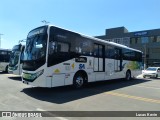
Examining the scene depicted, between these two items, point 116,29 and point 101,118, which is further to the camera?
point 116,29

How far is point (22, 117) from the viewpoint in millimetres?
6066

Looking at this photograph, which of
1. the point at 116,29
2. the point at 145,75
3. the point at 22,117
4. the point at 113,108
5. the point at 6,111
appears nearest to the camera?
the point at 22,117

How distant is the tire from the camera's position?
11571mm

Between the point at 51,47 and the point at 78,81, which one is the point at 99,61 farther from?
the point at 51,47

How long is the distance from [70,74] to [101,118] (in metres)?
5.15

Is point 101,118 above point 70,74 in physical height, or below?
below

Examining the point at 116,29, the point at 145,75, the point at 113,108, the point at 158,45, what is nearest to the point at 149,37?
the point at 158,45

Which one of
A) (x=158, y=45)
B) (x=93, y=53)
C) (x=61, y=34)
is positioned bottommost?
(x=93, y=53)

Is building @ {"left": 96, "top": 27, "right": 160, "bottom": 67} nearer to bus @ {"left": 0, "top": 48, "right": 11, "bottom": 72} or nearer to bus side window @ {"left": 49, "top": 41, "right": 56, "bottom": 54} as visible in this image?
bus @ {"left": 0, "top": 48, "right": 11, "bottom": 72}

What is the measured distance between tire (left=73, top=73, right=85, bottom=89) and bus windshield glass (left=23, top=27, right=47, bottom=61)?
281 cm

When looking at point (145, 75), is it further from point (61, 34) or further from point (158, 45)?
point (158, 45)

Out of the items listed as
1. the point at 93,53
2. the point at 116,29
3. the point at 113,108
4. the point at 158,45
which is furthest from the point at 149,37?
the point at 113,108

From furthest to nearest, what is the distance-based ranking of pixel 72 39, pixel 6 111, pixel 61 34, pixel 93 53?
pixel 93 53 < pixel 72 39 < pixel 61 34 < pixel 6 111

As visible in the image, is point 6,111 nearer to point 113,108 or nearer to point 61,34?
point 113,108
